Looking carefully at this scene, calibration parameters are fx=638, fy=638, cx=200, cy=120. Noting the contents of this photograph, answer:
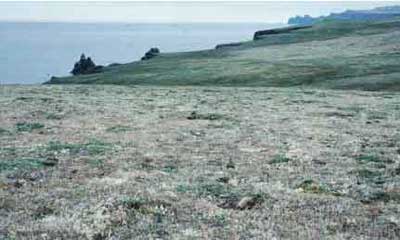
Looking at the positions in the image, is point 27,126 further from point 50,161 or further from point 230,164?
point 230,164

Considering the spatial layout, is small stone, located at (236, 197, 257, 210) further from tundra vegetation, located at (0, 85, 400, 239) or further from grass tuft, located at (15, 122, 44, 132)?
grass tuft, located at (15, 122, 44, 132)

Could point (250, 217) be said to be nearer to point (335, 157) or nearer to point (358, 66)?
point (335, 157)

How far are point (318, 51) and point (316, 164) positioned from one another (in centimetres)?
8961

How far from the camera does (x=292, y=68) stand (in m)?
83.5

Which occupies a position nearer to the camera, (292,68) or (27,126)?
(27,126)

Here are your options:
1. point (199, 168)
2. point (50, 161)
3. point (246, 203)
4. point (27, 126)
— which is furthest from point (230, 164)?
point (27, 126)

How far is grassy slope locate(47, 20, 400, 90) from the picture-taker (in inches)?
2886

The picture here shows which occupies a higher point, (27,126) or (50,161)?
(27,126)

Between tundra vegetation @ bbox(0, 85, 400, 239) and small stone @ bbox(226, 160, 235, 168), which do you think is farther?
small stone @ bbox(226, 160, 235, 168)

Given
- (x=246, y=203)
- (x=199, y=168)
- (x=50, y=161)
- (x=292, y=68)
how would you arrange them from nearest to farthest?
1. (x=246, y=203)
2. (x=199, y=168)
3. (x=50, y=161)
4. (x=292, y=68)

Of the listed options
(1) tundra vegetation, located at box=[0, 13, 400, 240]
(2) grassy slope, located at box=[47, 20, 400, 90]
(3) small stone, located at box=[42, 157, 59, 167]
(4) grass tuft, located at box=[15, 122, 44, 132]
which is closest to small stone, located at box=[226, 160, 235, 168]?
(1) tundra vegetation, located at box=[0, 13, 400, 240]

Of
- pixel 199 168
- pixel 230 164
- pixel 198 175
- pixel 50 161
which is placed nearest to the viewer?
pixel 198 175

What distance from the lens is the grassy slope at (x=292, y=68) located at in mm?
73312

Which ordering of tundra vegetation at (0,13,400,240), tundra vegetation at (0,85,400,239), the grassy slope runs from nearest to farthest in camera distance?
tundra vegetation at (0,85,400,239)
tundra vegetation at (0,13,400,240)
the grassy slope
